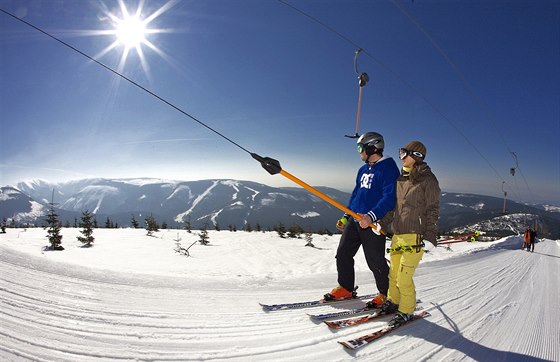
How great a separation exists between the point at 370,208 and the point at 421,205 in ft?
2.33

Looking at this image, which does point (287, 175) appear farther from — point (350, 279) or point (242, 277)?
point (242, 277)

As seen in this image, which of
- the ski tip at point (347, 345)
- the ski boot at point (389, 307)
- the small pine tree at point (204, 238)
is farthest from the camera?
the small pine tree at point (204, 238)

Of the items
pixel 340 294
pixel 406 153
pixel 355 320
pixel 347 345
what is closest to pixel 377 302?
pixel 340 294

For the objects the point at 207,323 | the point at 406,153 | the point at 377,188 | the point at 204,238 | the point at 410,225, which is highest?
the point at 406,153

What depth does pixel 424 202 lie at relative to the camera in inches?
127

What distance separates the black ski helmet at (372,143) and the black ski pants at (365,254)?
3.68 feet

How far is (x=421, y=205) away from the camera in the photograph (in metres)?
3.22

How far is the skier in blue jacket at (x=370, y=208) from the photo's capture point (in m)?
3.64

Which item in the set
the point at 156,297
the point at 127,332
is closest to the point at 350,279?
the point at 156,297

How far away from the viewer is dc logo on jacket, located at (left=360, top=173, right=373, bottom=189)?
150 inches

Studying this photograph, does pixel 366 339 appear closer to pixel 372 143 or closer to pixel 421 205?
pixel 421 205

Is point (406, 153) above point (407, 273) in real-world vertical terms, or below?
above

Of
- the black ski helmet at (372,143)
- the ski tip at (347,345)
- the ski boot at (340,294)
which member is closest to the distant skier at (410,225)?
the black ski helmet at (372,143)

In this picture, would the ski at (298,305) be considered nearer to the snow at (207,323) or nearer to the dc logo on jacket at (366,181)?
the snow at (207,323)
